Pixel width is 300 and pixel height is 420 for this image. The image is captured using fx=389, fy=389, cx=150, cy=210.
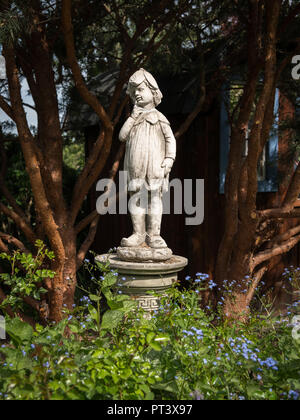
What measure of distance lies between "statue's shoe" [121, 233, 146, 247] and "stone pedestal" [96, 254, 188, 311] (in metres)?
0.20

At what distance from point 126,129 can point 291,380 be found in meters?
2.46

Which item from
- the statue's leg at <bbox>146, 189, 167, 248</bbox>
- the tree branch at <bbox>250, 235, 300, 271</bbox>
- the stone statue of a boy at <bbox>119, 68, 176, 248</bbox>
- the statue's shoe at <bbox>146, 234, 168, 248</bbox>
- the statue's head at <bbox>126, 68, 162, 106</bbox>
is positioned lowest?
the tree branch at <bbox>250, 235, 300, 271</bbox>

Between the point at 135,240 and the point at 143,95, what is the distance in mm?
1336

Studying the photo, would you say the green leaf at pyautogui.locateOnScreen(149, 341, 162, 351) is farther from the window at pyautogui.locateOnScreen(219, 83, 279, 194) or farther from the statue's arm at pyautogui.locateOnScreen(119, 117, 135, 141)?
the window at pyautogui.locateOnScreen(219, 83, 279, 194)

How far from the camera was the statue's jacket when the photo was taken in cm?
355

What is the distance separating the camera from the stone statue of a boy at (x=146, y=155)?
3557 millimetres

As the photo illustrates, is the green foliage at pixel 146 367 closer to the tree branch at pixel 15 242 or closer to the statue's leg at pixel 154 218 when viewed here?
the statue's leg at pixel 154 218

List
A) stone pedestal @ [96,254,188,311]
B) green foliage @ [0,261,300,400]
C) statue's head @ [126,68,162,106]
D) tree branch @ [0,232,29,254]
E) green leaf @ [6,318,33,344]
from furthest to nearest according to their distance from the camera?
tree branch @ [0,232,29,254], statue's head @ [126,68,162,106], stone pedestal @ [96,254,188,311], green leaf @ [6,318,33,344], green foliage @ [0,261,300,400]

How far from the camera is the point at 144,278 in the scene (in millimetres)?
3391

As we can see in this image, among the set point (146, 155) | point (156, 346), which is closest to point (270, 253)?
point (146, 155)

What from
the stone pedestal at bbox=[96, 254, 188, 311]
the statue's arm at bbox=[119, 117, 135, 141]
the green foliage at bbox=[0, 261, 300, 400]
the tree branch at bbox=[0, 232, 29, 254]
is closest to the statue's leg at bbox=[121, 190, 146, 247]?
the stone pedestal at bbox=[96, 254, 188, 311]

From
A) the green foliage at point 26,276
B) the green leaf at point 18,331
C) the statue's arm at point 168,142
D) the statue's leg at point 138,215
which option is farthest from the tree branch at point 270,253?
the green leaf at point 18,331

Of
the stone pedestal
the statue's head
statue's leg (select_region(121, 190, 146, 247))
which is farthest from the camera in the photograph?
statue's leg (select_region(121, 190, 146, 247))

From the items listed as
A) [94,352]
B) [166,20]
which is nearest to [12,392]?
[94,352]
